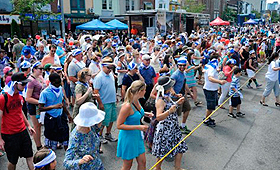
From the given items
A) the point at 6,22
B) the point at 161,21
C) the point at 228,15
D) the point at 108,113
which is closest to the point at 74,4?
the point at 6,22

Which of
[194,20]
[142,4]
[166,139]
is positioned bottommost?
[166,139]

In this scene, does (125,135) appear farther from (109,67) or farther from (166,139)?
(109,67)

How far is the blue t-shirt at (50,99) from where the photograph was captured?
402 centimetres

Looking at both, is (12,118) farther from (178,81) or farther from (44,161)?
(178,81)

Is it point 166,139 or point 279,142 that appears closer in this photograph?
point 166,139

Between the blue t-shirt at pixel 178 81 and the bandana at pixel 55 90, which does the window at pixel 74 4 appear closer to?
the blue t-shirt at pixel 178 81

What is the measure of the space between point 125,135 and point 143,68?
123 inches

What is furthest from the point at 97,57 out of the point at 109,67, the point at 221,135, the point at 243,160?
the point at 243,160

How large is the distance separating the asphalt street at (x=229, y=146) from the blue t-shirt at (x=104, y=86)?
3.45ft

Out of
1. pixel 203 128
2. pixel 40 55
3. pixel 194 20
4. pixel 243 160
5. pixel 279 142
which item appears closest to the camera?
pixel 243 160

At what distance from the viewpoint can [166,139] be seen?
12.9 feet

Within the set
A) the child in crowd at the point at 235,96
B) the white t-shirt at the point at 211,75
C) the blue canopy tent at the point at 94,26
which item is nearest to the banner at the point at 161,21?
the blue canopy tent at the point at 94,26

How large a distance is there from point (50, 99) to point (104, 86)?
3.83 ft

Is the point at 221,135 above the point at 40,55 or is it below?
below
